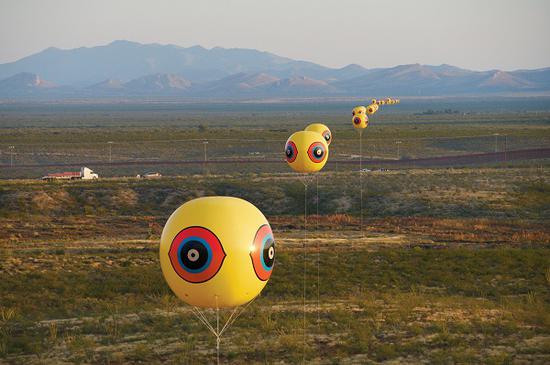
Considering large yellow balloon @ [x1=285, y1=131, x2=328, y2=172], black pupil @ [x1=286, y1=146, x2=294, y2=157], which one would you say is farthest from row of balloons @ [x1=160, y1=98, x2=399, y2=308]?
black pupil @ [x1=286, y1=146, x2=294, y2=157]

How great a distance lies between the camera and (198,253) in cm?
1562

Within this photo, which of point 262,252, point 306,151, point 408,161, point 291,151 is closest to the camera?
point 262,252

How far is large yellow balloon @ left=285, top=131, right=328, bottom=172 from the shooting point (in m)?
32.9

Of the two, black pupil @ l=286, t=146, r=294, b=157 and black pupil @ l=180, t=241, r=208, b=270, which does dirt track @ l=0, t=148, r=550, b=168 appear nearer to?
black pupil @ l=286, t=146, r=294, b=157

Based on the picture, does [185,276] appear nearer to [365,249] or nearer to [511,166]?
[365,249]

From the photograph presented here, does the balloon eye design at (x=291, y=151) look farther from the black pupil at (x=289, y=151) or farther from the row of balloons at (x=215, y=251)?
the row of balloons at (x=215, y=251)

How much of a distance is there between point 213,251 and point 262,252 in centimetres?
113

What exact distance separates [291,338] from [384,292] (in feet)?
23.8

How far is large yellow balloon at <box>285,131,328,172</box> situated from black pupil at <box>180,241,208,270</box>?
689 inches

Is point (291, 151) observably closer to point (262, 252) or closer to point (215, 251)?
point (262, 252)

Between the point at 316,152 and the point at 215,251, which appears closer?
the point at 215,251

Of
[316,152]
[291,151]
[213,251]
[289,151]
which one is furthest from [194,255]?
[289,151]

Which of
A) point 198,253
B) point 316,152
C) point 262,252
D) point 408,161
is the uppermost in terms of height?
point 316,152

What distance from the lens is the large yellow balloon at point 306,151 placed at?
32.9m
